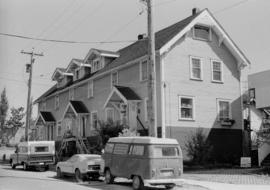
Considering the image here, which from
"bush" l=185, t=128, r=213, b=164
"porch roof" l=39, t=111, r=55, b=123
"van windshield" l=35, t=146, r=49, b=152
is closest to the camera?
"bush" l=185, t=128, r=213, b=164

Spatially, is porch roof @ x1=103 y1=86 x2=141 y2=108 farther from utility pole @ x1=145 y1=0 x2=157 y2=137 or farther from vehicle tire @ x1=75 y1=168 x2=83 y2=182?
utility pole @ x1=145 y1=0 x2=157 y2=137

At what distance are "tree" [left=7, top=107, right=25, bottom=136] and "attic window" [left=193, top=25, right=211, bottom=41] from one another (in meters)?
53.6

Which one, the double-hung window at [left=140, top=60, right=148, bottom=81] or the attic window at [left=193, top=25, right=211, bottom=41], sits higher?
the attic window at [left=193, top=25, right=211, bottom=41]

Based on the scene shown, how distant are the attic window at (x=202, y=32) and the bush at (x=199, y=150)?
749 cm

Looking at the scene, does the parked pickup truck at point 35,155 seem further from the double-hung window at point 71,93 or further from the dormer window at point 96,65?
the double-hung window at point 71,93

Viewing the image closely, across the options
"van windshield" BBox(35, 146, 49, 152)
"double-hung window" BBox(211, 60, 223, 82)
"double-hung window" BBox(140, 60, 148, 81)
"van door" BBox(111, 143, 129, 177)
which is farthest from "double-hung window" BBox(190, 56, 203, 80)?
"van door" BBox(111, 143, 129, 177)

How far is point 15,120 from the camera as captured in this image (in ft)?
256

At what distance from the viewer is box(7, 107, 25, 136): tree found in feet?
253

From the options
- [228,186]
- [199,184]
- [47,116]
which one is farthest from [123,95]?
[47,116]

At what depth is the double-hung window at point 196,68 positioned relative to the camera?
3077 centimetres

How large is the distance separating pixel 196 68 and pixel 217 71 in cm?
201

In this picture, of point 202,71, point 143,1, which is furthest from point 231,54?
point 143,1

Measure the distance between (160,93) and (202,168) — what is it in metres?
5.86

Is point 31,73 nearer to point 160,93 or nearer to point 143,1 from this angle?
point 160,93
